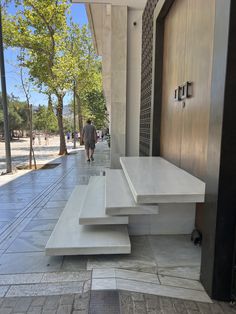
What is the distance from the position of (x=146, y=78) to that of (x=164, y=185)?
3.99 m

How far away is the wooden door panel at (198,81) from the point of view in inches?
111

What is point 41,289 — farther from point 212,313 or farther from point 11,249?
point 212,313

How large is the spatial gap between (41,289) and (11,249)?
3.08 ft

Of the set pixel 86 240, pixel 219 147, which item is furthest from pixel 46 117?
pixel 219 147

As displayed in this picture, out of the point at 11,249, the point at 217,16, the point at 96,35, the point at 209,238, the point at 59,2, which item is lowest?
the point at 11,249

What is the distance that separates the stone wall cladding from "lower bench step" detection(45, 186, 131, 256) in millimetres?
2995

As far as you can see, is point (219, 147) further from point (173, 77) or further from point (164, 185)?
point (173, 77)

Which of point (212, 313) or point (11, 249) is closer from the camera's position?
point (212, 313)

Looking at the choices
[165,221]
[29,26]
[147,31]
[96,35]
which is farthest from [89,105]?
[165,221]

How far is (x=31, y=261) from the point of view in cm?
278

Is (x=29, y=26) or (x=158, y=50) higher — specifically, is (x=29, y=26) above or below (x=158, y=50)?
above

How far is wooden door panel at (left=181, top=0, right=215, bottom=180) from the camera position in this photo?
282 centimetres

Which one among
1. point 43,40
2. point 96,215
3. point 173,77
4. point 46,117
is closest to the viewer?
point 96,215

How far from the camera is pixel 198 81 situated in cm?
311
